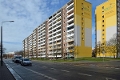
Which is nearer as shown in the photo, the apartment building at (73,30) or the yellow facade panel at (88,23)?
the apartment building at (73,30)

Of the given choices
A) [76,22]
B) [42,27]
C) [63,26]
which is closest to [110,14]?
[76,22]

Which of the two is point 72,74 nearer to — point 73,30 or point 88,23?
point 73,30

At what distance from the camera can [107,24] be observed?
3447 inches

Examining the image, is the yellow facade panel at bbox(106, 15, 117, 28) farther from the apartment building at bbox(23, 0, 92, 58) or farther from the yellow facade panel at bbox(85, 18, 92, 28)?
the apartment building at bbox(23, 0, 92, 58)

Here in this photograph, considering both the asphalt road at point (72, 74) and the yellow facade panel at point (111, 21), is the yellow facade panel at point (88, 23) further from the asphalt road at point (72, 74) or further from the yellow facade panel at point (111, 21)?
the asphalt road at point (72, 74)

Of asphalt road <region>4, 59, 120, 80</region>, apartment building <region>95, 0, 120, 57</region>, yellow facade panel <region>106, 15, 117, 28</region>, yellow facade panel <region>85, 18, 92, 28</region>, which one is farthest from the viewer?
yellow facade panel <region>85, 18, 92, 28</region>

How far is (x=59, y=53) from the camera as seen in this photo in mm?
97188

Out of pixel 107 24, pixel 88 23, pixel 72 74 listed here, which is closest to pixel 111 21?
pixel 107 24

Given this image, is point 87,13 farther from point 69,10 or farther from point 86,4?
point 69,10

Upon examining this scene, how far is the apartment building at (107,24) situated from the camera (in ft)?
262

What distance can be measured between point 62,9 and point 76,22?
712 inches

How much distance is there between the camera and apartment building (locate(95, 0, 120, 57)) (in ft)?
262

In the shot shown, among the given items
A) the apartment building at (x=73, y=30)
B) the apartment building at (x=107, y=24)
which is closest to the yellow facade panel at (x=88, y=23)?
the apartment building at (x=73, y=30)

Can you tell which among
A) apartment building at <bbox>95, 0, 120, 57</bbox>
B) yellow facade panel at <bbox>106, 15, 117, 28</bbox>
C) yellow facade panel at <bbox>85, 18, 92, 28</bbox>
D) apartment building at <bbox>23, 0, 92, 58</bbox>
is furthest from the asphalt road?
yellow facade panel at <bbox>85, 18, 92, 28</bbox>
